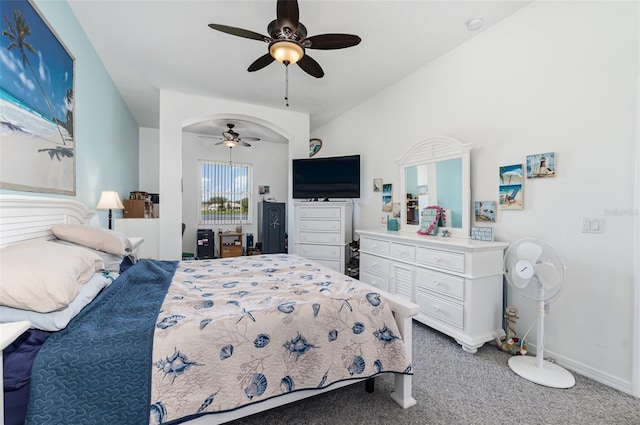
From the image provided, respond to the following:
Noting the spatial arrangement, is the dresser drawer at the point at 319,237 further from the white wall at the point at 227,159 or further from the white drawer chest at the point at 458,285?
the white wall at the point at 227,159

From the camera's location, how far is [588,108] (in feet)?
6.65

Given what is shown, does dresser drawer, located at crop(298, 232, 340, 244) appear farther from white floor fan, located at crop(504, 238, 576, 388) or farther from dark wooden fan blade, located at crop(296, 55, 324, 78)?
white floor fan, located at crop(504, 238, 576, 388)

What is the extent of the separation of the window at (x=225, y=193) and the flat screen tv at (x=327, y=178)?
2.51 meters

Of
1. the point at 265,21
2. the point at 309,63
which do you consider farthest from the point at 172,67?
the point at 309,63

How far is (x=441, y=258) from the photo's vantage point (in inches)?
99.1

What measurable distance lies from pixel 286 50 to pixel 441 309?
2.57 metres

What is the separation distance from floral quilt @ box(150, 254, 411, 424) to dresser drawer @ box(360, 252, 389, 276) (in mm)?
1418

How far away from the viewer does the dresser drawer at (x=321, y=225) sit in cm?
441

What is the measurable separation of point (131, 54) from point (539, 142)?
4.20 m

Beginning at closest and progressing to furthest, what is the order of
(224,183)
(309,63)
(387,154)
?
(309,63)
(387,154)
(224,183)

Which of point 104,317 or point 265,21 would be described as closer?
point 104,317

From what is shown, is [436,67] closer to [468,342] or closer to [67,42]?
[468,342]

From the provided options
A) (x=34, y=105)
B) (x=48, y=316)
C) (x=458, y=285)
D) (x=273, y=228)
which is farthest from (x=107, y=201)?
(x=458, y=285)

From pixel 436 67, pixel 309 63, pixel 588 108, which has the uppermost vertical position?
pixel 436 67
